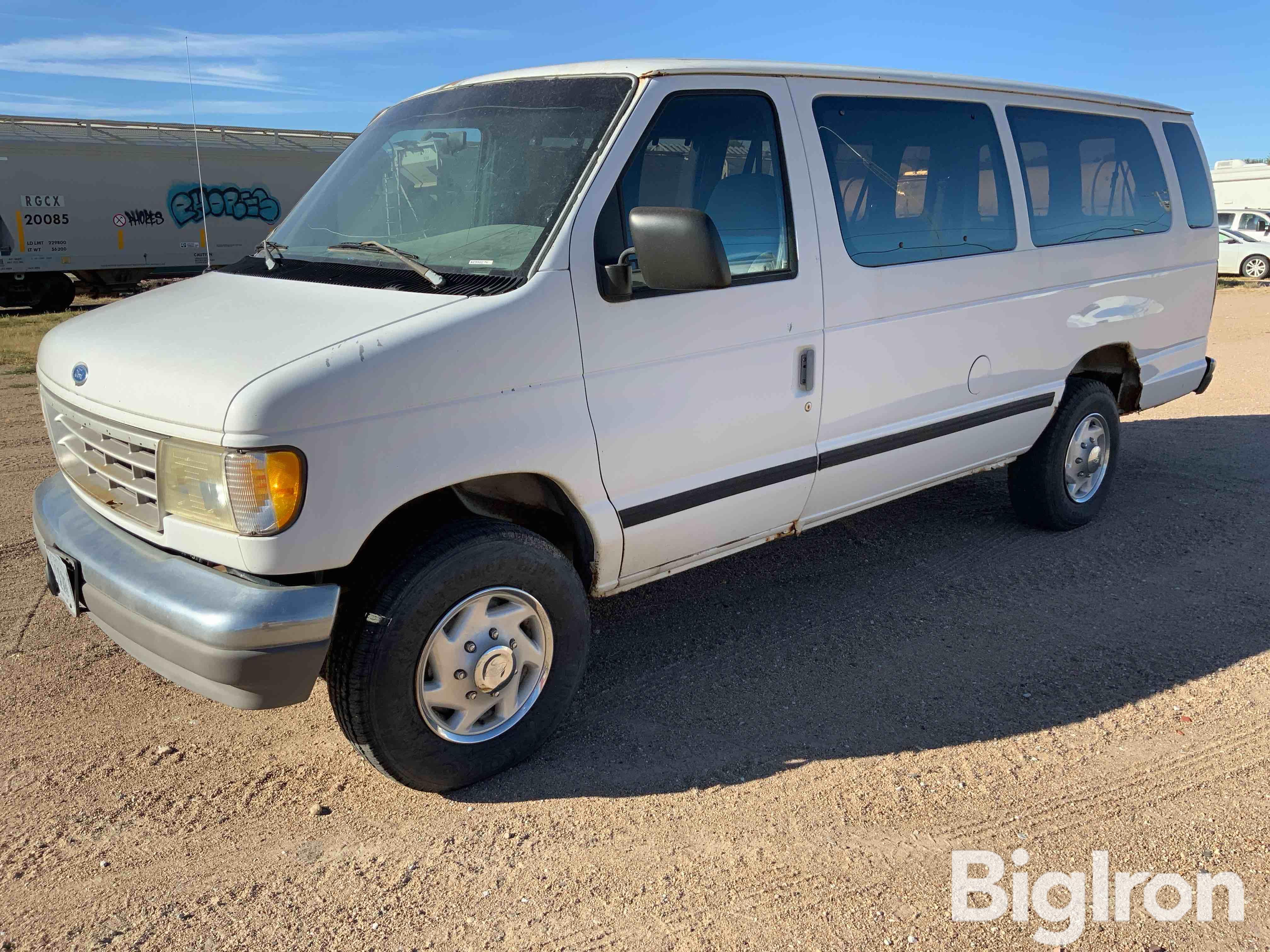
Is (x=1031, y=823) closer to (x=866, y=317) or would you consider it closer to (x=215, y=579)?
(x=866, y=317)

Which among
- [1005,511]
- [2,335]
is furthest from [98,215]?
[1005,511]

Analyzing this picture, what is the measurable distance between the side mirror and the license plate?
2.02 meters

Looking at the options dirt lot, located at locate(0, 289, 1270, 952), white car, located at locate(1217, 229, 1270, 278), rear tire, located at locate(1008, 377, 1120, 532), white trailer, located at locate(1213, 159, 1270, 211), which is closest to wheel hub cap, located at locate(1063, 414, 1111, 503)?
rear tire, located at locate(1008, 377, 1120, 532)

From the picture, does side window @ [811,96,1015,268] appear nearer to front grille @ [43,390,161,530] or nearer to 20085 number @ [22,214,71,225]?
front grille @ [43,390,161,530]

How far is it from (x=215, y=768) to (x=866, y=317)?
2.88 meters

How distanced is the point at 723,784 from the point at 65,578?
2.22 meters

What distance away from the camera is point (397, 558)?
2.96 meters

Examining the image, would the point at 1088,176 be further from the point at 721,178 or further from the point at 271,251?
the point at 271,251

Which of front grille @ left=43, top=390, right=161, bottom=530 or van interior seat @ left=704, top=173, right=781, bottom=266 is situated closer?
front grille @ left=43, top=390, right=161, bottom=530

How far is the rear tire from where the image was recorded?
5289mm

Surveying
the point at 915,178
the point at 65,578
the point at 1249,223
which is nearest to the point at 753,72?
the point at 915,178

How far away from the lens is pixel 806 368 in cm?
379

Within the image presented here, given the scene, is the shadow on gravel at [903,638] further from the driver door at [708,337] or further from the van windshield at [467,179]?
the van windshield at [467,179]

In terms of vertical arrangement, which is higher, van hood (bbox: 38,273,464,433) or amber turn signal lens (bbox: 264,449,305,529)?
van hood (bbox: 38,273,464,433)
